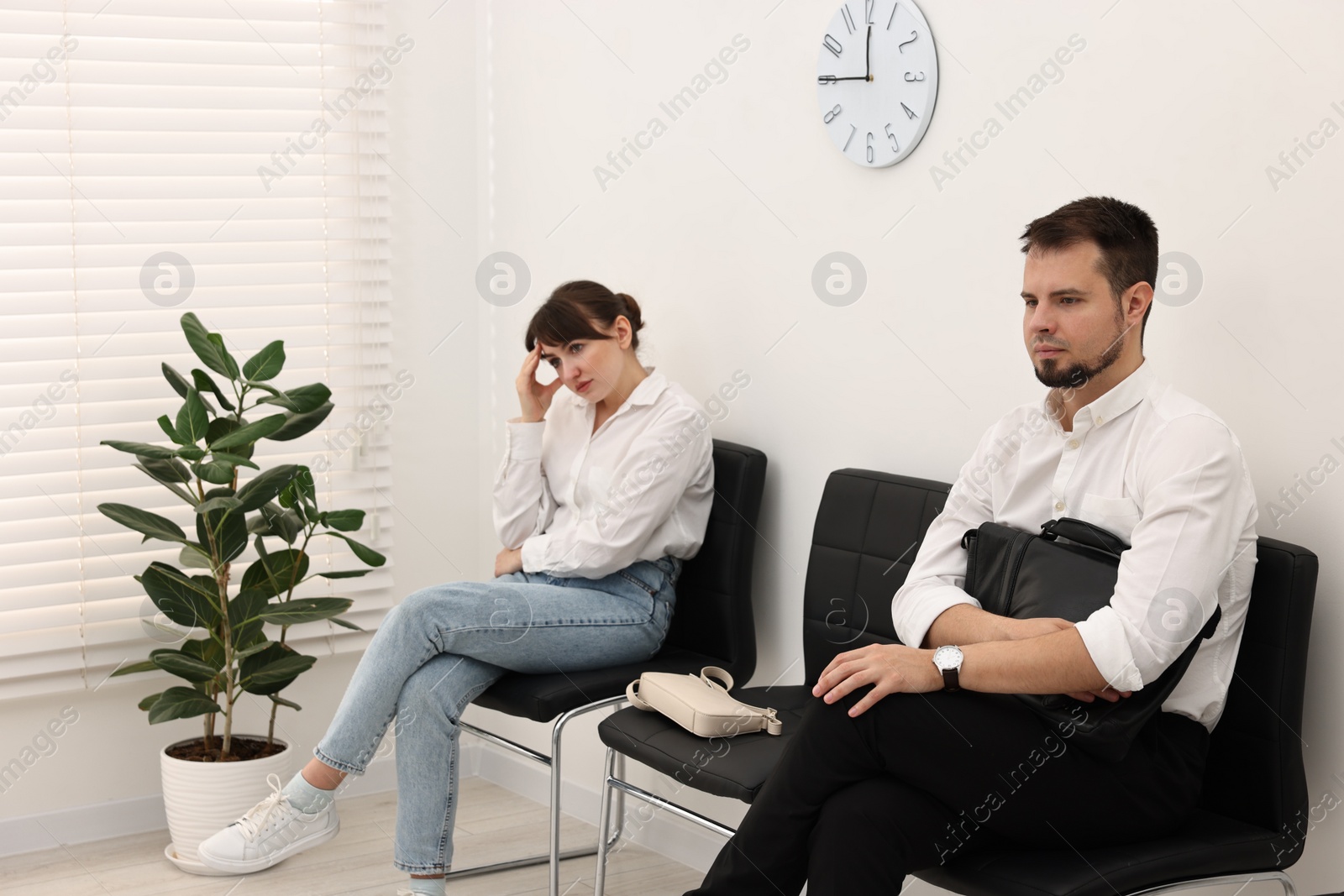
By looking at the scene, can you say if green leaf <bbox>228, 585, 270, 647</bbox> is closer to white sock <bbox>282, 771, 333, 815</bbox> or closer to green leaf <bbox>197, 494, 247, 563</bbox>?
green leaf <bbox>197, 494, 247, 563</bbox>

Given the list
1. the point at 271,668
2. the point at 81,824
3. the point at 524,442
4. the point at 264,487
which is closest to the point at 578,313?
the point at 524,442

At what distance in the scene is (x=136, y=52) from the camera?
3268 millimetres

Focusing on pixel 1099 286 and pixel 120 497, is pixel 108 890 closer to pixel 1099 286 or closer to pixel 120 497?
pixel 120 497

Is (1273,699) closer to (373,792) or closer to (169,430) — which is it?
(169,430)

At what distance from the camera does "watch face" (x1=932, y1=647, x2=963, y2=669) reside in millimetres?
1839

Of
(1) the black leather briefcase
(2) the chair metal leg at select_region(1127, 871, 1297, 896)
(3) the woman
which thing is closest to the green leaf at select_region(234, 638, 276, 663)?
(3) the woman

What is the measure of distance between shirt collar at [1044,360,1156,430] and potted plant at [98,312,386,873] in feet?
6.22

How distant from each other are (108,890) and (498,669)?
1.15m

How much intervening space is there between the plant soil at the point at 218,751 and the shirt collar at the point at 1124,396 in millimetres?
2272

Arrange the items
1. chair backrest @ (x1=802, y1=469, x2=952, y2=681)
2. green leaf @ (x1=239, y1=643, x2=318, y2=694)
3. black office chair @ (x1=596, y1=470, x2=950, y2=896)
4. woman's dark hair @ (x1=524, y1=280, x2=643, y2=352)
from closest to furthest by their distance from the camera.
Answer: black office chair @ (x1=596, y1=470, x2=950, y2=896), chair backrest @ (x1=802, y1=469, x2=952, y2=681), woman's dark hair @ (x1=524, y1=280, x2=643, y2=352), green leaf @ (x1=239, y1=643, x2=318, y2=694)

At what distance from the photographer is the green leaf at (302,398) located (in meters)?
3.07

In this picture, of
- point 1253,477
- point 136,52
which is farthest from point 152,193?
point 1253,477

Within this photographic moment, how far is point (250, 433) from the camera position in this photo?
296 centimetres

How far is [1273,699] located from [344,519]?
2233 mm
